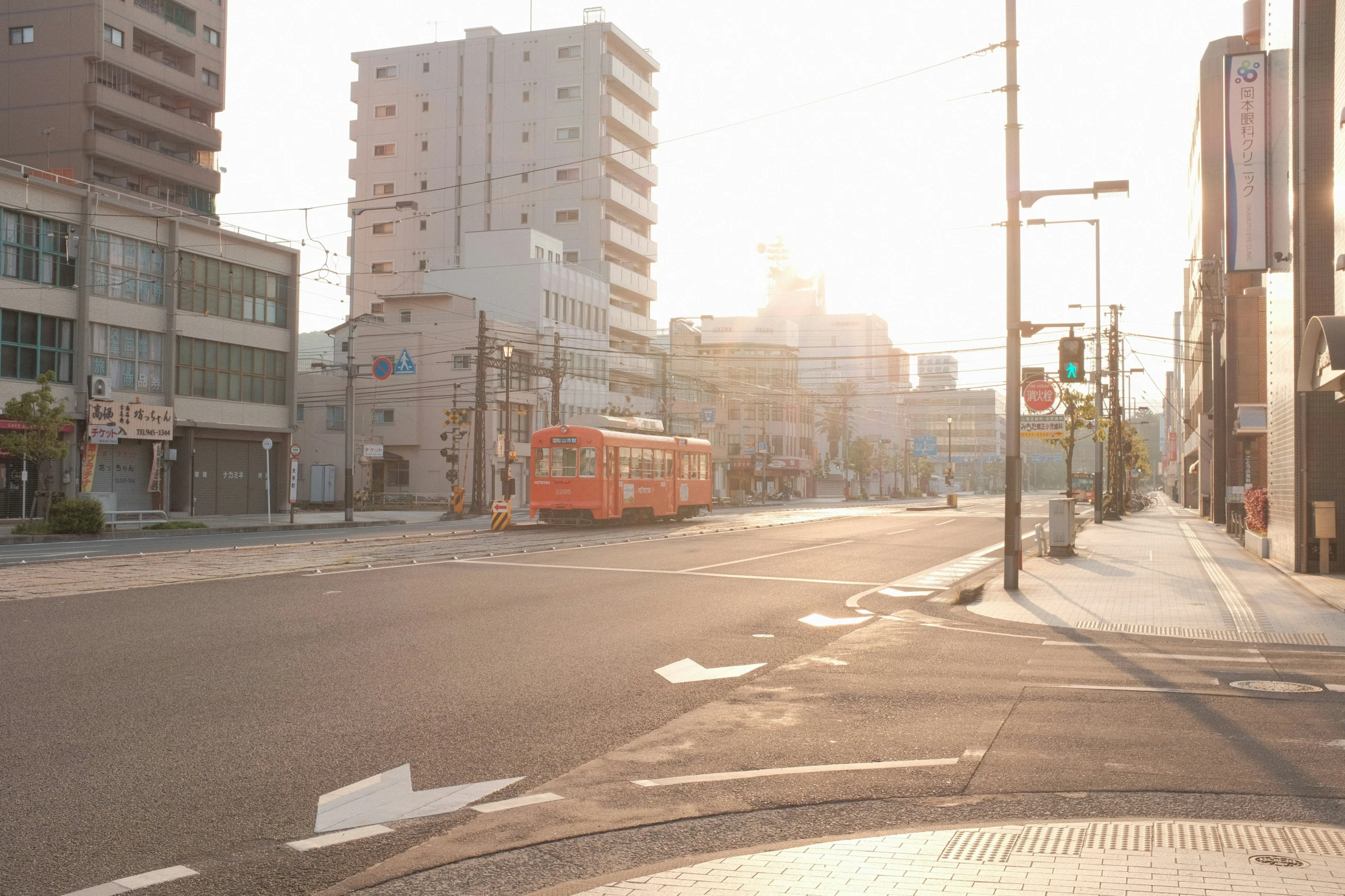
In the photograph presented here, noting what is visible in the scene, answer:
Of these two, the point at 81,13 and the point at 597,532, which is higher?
the point at 81,13

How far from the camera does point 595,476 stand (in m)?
36.3

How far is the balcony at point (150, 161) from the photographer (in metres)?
56.5

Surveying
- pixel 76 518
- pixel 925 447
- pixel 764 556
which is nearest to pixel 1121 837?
pixel 764 556

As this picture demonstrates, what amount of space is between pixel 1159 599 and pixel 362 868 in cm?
1423

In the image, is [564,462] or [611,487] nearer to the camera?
[564,462]

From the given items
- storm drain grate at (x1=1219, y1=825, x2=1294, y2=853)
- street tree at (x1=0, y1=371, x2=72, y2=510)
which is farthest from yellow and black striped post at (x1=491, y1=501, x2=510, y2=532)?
storm drain grate at (x1=1219, y1=825, x2=1294, y2=853)

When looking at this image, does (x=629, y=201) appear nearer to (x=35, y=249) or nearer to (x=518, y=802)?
(x=35, y=249)

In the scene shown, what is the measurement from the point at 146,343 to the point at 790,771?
46.0 meters

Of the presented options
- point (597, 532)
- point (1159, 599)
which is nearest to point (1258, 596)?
point (1159, 599)

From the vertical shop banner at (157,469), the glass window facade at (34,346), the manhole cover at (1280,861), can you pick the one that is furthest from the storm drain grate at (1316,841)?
the vertical shop banner at (157,469)

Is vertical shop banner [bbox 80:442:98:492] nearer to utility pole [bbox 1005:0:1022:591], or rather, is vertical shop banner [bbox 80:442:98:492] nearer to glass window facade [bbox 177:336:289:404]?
glass window facade [bbox 177:336:289:404]

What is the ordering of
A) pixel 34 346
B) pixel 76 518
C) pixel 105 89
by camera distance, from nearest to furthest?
pixel 76 518
pixel 34 346
pixel 105 89

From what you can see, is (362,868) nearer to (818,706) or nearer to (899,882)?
(899,882)

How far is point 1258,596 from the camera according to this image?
659 inches
